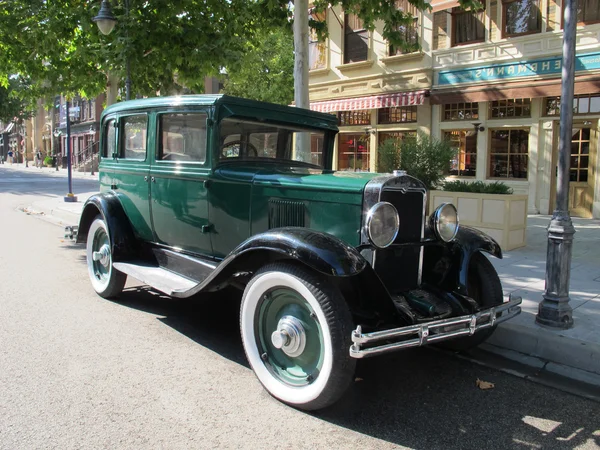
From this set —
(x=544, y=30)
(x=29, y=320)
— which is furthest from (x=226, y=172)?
(x=544, y=30)

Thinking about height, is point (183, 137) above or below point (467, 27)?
below

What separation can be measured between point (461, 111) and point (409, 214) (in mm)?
10966

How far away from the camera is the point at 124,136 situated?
17.6 feet

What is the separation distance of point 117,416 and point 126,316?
2.02m

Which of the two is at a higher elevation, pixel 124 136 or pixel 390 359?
pixel 124 136

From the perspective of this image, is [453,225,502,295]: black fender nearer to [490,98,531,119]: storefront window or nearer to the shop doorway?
the shop doorway

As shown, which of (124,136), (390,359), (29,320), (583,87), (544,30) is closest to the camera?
(390,359)

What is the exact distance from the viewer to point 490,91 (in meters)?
12.3

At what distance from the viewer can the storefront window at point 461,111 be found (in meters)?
13.3

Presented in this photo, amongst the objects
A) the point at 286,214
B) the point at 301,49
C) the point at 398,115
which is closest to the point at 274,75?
the point at 398,115

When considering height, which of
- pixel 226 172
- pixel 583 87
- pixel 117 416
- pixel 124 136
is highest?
pixel 583 87

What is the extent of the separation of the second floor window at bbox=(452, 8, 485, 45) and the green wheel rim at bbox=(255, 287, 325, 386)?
39.2 feet

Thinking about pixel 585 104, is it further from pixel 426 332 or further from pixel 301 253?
pixel 301 253

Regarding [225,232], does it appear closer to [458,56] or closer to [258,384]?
[258,384]
